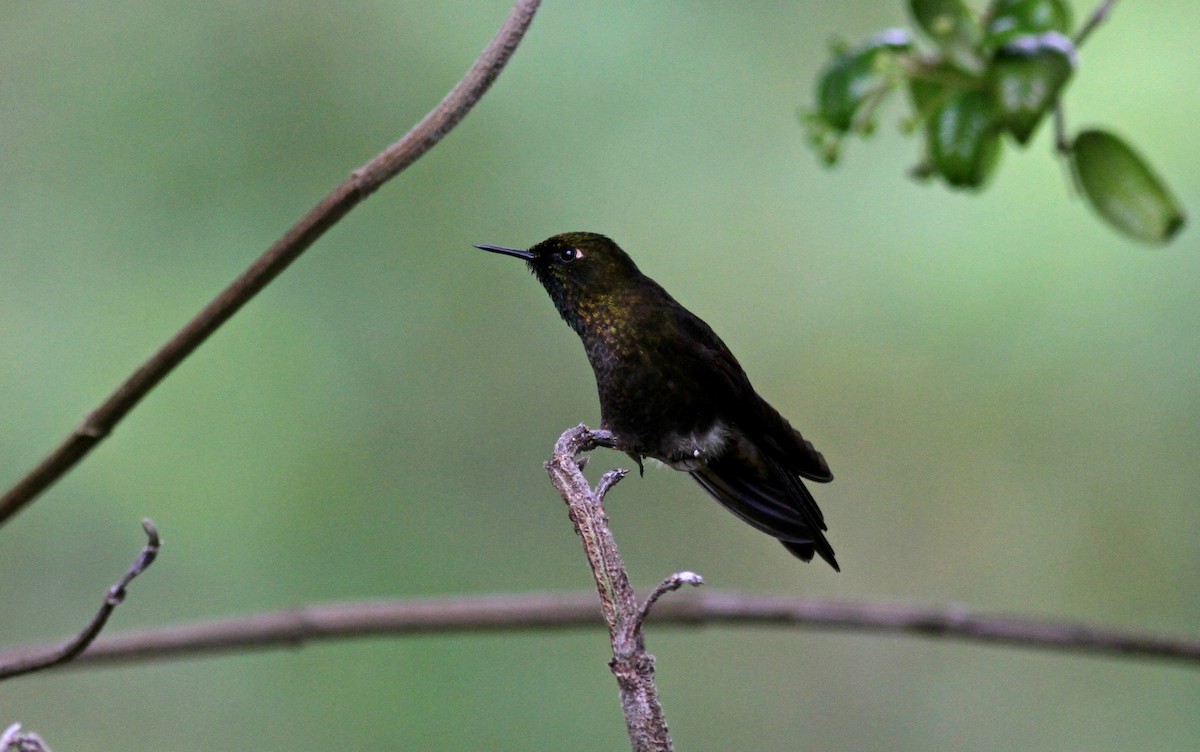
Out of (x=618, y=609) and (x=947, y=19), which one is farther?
(x=947, y=19)

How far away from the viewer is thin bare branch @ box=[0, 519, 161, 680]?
2.38 feet

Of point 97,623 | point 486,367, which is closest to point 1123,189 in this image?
point 97,623

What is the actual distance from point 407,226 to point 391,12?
19.8 inches

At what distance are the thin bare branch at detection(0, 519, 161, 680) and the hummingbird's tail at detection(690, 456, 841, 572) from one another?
35 centimetres

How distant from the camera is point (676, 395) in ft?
2.27

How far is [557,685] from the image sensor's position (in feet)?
7.78

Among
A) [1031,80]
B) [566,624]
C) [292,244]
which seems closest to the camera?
[292,244]

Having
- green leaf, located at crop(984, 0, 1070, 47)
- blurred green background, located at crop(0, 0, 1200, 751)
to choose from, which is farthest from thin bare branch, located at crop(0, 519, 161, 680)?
blurred green background, located at crop(0, 0, 1200, 751)

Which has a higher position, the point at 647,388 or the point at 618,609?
the point at 647,388

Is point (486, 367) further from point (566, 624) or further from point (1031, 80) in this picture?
point (1031, 80)

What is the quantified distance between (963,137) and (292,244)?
707 mm

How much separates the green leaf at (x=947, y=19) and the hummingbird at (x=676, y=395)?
720mm

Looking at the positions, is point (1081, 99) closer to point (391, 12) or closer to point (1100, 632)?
point (1100, 632)

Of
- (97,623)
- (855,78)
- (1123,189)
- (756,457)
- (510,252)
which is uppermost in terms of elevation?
(855,78)
